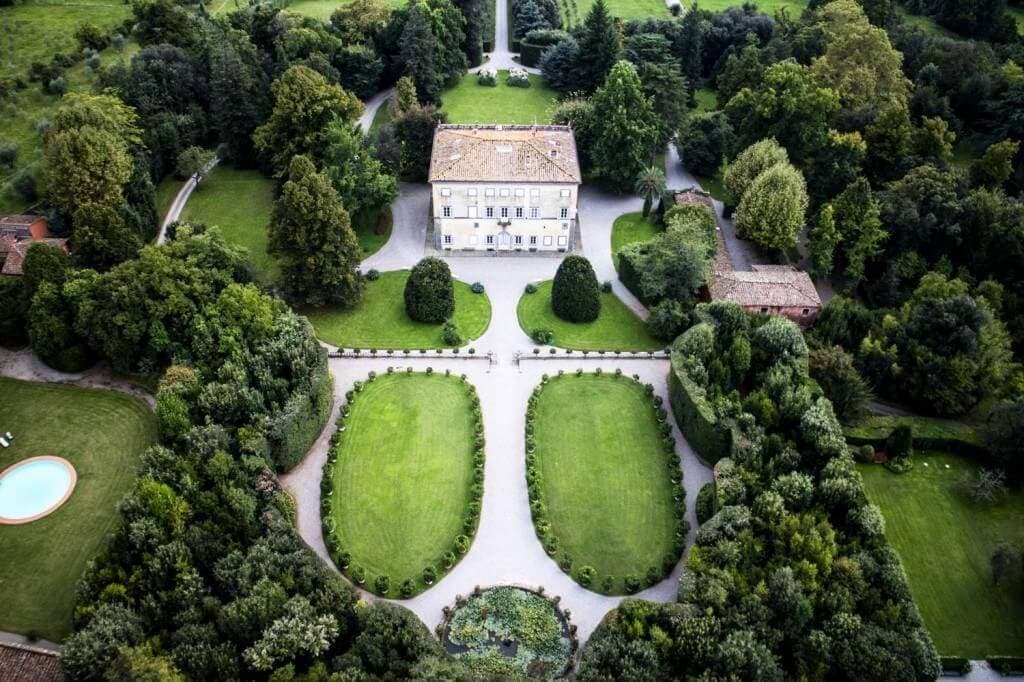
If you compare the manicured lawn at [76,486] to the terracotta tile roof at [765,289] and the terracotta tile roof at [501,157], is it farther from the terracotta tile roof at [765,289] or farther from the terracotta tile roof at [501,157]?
the terracotta tile roof at [765,289]

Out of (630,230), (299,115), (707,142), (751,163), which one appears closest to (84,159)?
(299,115)

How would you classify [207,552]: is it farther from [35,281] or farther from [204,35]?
[204,35]

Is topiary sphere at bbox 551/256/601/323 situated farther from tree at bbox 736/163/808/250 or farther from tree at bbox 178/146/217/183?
tree at bbox 178/146/217/183

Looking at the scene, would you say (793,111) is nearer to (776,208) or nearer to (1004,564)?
(776,208)

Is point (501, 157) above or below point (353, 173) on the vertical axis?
above

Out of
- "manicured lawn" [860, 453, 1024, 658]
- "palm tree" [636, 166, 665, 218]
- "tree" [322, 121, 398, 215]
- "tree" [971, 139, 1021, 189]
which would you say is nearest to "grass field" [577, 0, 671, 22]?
"palm tree" [636, 166, 665, 218]
